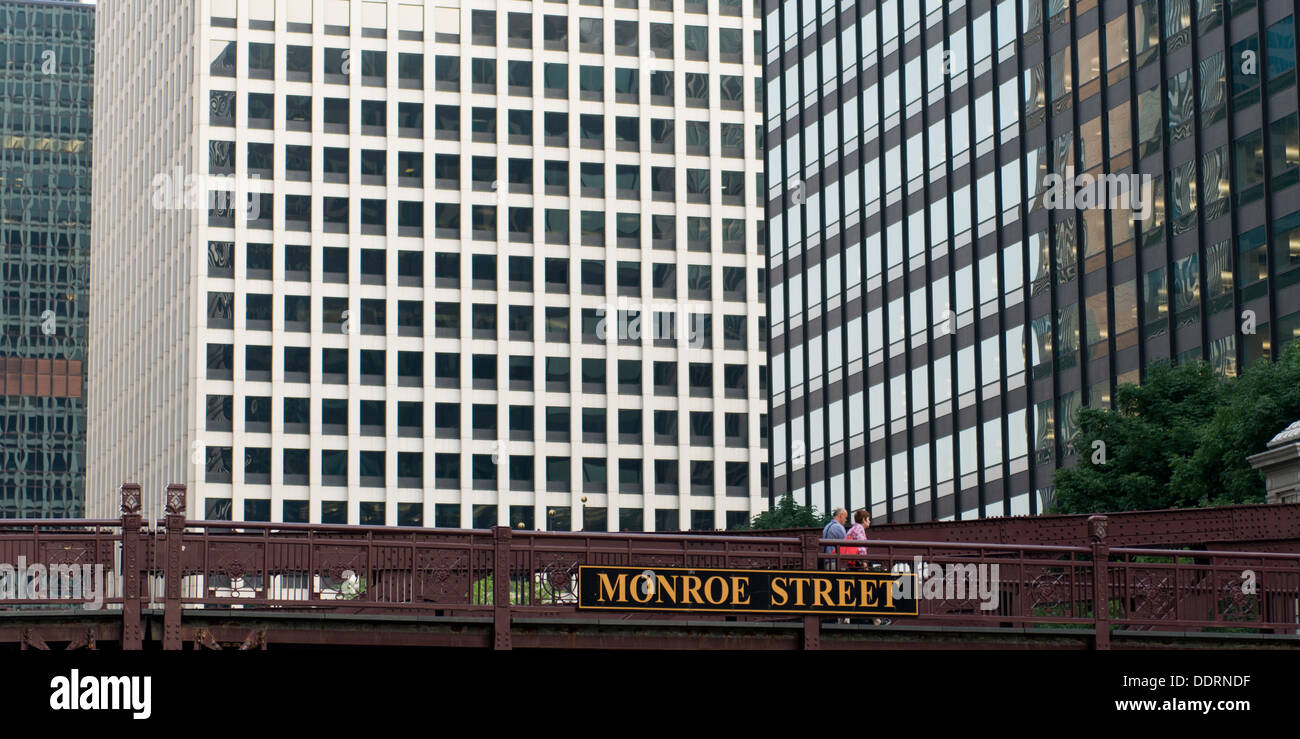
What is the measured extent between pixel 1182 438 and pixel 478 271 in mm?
76022

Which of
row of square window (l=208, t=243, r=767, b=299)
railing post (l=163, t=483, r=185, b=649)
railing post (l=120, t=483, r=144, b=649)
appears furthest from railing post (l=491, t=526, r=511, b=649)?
row of square window (l=208, t=243, r=767, b=299)

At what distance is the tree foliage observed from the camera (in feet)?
163

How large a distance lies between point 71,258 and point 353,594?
147 meters

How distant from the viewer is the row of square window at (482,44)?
125m

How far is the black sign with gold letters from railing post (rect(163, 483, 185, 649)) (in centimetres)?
514

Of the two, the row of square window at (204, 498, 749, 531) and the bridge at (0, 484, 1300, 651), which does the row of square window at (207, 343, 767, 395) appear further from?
the bridge at (0, 484, 1300, 651)

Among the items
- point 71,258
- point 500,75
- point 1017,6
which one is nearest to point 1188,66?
point 1017,6

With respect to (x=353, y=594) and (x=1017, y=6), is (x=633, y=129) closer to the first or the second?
(x=1017, y=6)

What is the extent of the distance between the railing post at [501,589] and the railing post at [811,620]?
4.10 metres

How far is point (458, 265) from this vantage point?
126625mm

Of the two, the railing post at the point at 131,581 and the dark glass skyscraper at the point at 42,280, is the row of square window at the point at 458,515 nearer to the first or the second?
the dark glass skyscraper at the point at 42,280

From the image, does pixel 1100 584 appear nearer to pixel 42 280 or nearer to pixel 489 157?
pixel 489 157

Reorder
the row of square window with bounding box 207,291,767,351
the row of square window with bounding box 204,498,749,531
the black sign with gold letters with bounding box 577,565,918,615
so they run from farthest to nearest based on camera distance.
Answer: the row of square window with bounding box 207,291,767,351 → the row of square window with bounding box 204,498,749,531 → the black sign with gold letters with bounding box 577,565,918,615

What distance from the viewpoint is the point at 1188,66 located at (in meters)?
74.1
